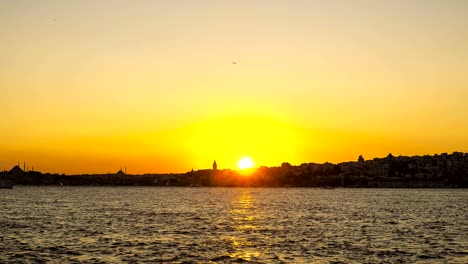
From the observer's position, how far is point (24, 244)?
61.4 m

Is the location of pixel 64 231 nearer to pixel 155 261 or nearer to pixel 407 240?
pixel 155 261

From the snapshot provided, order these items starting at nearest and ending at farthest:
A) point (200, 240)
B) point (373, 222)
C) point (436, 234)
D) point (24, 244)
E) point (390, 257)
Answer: point (390, 257), point (24, 244), point (200, 240), point (436, 234), point (373, 222)

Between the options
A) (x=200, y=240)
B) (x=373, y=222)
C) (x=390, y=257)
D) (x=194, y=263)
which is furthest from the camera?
(x=373, y=222)

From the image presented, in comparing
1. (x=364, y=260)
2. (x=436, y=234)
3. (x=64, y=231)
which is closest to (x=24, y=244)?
(x=64, y=231)

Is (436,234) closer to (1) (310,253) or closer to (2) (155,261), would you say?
(1) (310,253)

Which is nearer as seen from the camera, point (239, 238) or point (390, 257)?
point (390, 257)

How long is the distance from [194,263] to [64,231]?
101 feet

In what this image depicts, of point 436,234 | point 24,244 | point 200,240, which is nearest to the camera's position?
point 24,244

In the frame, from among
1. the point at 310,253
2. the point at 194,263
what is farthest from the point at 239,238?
the point at 194,263

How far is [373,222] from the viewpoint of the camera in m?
92.5

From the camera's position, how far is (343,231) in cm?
7725

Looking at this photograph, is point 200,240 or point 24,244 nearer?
point 24,244

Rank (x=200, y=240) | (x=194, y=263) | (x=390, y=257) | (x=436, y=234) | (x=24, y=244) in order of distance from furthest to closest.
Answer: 1. (x=436, y=234)
2. (x=200, y=240)
3. (x=24, y=244)
4. (x=390, y=257)
5. (x=194, y=263)

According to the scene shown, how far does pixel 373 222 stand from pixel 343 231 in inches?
674
